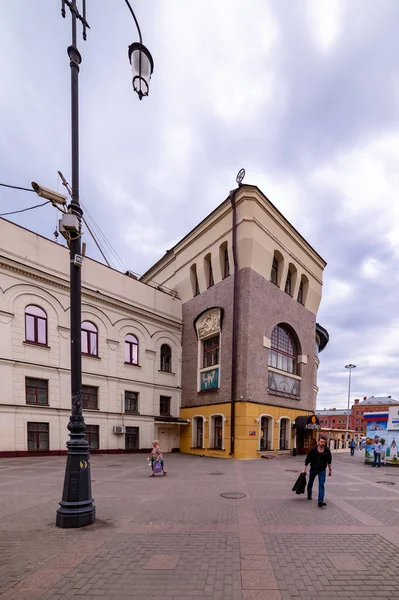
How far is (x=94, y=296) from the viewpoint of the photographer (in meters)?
21.4

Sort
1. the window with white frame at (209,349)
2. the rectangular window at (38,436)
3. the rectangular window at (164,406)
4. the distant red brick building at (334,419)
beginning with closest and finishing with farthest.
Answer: the rectangular window at (38,436) < the window with white frame at (209,349) < the rectangular window at (164,406) < the distant red brick building at (334,419)

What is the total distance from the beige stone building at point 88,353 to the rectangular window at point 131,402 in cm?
7

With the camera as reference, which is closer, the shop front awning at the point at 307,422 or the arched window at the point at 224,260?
the shop front awning at the point at 307,422

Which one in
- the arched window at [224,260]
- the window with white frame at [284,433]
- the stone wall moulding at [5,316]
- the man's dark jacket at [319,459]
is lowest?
the window with white frame at [284,433]

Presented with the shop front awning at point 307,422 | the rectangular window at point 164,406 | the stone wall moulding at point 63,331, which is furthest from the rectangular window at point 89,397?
the shop front awning at point 307,422

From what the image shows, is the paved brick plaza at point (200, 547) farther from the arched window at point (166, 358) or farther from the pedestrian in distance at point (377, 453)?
the arched window at point (166, 358)

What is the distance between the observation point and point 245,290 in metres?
21.2

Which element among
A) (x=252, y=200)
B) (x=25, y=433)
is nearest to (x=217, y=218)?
(x=252, y=200)

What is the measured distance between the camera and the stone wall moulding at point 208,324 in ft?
75.6

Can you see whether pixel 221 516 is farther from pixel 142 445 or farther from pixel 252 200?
pixel 252 200

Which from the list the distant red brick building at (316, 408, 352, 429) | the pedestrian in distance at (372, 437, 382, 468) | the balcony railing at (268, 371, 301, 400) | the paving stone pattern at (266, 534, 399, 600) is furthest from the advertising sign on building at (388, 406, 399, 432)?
the distant red brick building at (316, 408, 352, 429)

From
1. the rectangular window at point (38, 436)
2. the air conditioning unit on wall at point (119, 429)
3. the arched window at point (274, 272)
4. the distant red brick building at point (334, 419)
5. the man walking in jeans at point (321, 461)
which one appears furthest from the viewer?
the distant red brick building at point (334, 419)

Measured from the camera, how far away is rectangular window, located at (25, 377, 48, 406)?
17964 millimetres

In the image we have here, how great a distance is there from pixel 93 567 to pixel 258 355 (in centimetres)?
1757
